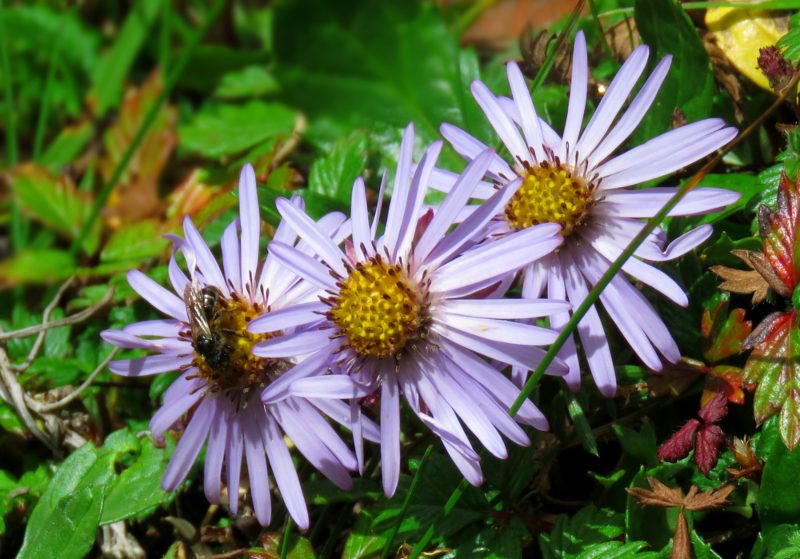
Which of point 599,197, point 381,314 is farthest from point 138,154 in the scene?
point 599,197

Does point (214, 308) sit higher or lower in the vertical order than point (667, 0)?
lower

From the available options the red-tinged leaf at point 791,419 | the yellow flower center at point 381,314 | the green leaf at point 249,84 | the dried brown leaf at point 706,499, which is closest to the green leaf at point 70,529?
the yellow flower center at point 381,314

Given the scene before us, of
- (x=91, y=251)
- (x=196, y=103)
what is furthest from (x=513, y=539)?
(x=196, y=103)

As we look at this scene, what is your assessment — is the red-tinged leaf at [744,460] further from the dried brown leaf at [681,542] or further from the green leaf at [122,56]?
the green leaf at [122,56]

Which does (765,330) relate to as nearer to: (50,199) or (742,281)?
(742,281)

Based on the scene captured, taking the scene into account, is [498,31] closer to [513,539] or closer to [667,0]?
[667,0]

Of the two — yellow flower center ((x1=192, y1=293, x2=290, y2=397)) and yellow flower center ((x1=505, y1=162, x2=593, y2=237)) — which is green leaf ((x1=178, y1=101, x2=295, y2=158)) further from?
yellow flower center ((x1=505, y1=162, x2=593, y2=237))

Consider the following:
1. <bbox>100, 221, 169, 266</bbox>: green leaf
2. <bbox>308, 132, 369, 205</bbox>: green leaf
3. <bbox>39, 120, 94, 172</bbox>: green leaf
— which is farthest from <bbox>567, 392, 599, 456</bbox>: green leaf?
<bbox>39, 120, 94, 172</bbox>: green leaf
